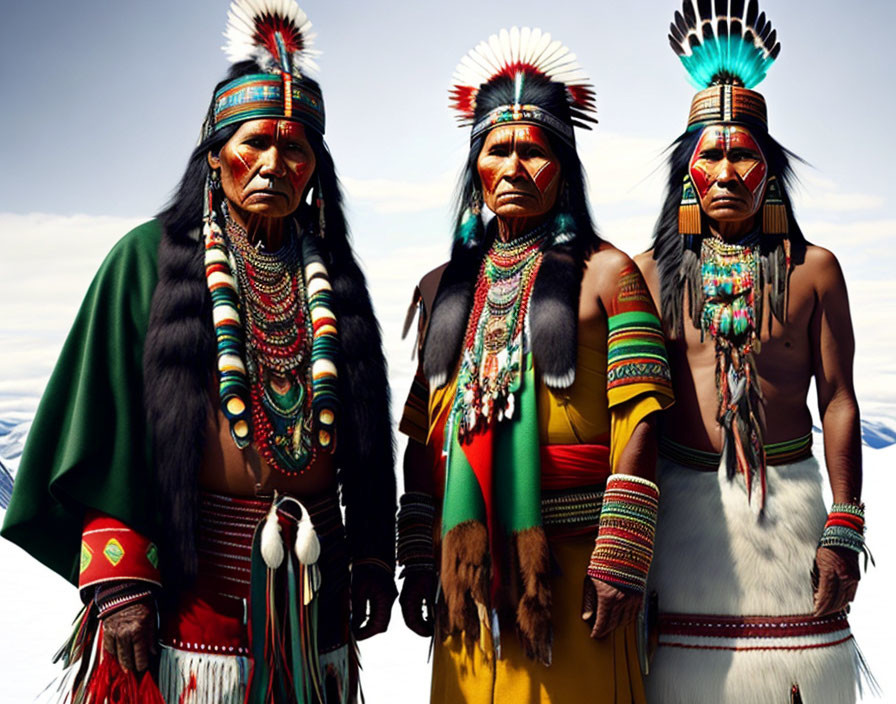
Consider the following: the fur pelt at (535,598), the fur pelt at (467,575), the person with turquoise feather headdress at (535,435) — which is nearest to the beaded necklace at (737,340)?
the person with turquoise feather headdress at (535,435)

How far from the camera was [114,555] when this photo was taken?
3.30m

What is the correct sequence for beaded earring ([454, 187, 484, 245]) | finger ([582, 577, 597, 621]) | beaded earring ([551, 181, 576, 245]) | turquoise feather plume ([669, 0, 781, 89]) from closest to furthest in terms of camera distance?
finger ([582, 577, 597, 621]), beaded earring ([551, 181, 576, 245]), beaded earring ([454, 187, 484, 245]), turquoise feather plume ([669, 0, 781, 89])

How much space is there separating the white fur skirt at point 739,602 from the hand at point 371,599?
36.0 inches

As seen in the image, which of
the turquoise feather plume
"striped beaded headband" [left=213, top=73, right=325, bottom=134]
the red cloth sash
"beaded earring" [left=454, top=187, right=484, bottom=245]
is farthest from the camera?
the turquoise feather plume

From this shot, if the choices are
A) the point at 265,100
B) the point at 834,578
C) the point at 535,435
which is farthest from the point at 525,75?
the point at 834,578

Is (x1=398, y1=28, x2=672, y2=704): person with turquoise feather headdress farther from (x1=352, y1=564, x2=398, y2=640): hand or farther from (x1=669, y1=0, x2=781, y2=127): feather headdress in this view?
(x1=669, y1=0, x2=781, y2=127): feather headdress

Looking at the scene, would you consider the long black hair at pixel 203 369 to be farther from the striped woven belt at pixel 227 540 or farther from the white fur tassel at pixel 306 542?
the white fur tassel at pixel 306 542

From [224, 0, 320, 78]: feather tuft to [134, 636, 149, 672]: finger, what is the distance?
1935 mm

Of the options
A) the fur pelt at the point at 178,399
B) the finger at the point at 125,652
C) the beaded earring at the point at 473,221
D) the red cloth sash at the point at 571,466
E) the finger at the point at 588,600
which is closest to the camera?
the finger at the point at 125,652

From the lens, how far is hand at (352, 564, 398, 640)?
374 cm

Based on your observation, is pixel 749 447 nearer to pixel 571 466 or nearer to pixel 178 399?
pixel 571 466

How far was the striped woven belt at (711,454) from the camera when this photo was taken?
381 centimetres

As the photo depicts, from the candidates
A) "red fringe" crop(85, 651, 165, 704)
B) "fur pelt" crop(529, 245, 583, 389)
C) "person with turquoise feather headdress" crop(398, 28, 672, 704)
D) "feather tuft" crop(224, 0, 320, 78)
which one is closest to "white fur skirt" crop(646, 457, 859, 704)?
"person with turquoise feather headdress" crop(398, 28, 672, 704)

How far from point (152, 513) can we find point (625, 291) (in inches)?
65.5
